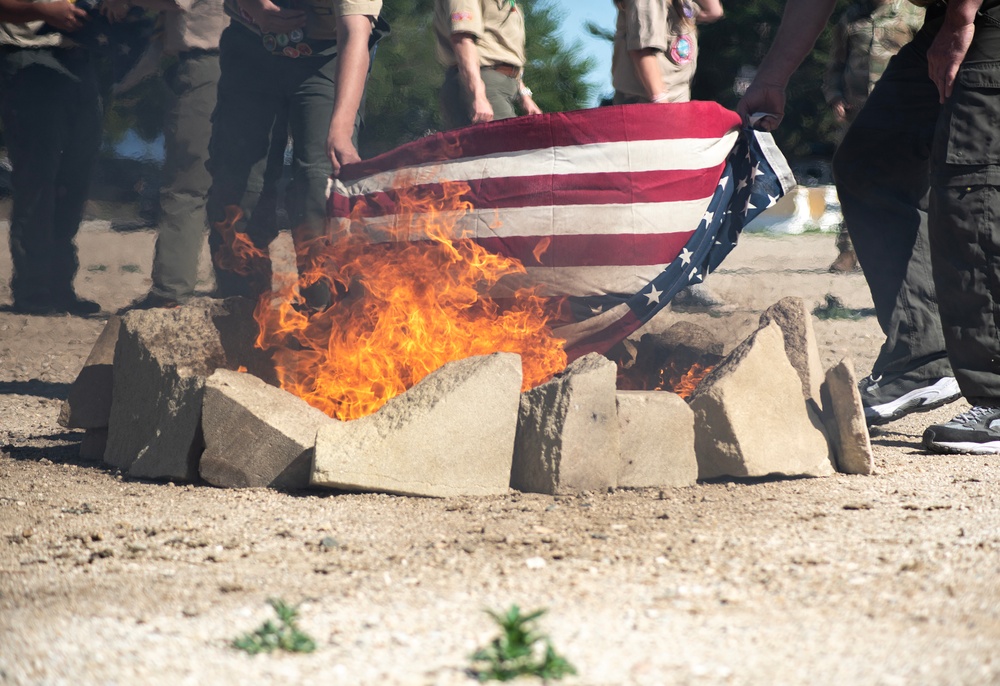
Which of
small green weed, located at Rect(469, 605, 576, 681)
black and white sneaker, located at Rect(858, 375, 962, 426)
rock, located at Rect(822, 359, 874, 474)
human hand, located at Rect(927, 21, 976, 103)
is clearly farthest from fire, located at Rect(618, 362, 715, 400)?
small green weed, located at Rect(469, 605, 576, 681)

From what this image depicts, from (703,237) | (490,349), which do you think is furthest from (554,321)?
(703,237)

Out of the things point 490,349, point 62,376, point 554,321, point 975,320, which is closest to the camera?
point 975,320

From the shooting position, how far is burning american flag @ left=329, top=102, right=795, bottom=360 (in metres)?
3.14

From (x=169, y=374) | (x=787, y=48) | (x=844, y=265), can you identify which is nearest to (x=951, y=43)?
Result: (x=787, y=48)

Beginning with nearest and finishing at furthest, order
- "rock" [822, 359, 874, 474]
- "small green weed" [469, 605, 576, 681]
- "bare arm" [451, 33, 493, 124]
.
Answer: "small green weed" [469, 605, 576, 681] < "rock" [822, 359, 874, 474] < "bare arm" [451, 33, 493, 124]

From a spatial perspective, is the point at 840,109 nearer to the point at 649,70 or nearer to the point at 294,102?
the point at 649,70

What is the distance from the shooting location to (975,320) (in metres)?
2.71

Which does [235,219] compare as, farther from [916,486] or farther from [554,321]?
[916,486]

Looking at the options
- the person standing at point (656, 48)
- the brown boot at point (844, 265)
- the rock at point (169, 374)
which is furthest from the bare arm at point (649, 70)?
the brown boot at point (844, 265)

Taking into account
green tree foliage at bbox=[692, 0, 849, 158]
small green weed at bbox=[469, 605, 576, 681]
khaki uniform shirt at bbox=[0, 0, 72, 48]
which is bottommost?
small green weed at bbox=[469, 605, 576, 681]

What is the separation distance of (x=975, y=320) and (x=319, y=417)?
1.76 m

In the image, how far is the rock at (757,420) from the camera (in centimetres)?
247

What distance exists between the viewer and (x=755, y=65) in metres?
11.3

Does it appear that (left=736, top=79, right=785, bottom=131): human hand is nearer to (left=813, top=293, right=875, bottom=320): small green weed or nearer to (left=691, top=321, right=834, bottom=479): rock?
(left=691, top=321, right=834, bottom=479): rock
